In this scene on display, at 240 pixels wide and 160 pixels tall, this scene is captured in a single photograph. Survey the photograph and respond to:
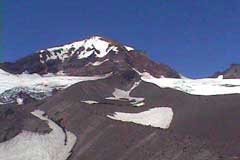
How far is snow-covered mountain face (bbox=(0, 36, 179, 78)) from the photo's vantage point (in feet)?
523

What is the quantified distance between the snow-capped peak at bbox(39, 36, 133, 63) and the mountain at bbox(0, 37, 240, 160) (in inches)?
1179

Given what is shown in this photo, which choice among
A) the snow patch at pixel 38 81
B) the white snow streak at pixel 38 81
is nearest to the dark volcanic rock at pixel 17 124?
the snow patch at pixel 38 81

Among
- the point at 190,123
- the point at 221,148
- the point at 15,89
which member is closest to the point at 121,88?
the point at 15,89

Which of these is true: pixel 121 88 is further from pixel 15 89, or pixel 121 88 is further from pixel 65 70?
pixel 65 70

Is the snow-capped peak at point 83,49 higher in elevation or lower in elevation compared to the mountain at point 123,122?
higher

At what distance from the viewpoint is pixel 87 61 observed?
166250 millimetres

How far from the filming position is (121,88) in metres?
121

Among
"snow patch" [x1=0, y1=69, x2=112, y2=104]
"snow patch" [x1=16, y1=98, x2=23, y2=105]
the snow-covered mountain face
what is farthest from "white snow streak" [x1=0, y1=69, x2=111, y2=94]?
"snow patch" [x1=16, y1=98, x2=23, y2=105]

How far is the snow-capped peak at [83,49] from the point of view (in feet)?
553

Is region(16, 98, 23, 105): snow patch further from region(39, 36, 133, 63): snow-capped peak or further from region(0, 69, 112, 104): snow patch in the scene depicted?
region(39, 36, 133, 63): snow-capped peak

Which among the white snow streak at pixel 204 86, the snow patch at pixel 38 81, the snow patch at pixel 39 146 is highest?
the snow patch at pixel 38 81

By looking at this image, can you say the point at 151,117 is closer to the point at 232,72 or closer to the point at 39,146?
the point at 39,146

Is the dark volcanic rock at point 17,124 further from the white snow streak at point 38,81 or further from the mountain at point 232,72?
the mountain at point 232,72

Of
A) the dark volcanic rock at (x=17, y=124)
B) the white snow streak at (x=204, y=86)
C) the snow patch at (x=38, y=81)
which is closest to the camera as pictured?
the dark volcanic rock at (x=17, y=124)
